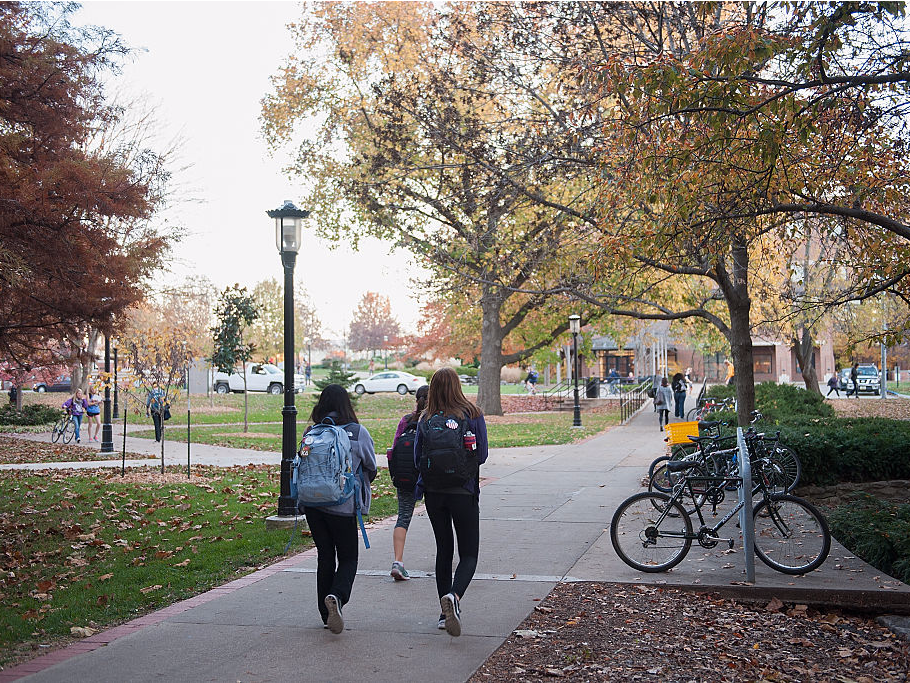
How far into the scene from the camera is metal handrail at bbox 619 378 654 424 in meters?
32.0

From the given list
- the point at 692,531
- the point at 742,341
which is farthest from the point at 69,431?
the point at 692,531

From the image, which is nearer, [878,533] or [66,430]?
[878,533]

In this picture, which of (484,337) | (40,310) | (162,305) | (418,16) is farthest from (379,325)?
(40,310)

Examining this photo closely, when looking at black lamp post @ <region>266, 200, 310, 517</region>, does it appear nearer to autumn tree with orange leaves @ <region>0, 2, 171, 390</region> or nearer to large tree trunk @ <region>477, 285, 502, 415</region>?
autumn tree with orange leaves @ <region>0, 2, 171, 390</region>

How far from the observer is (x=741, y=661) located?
5.30m

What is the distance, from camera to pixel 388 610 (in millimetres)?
6422

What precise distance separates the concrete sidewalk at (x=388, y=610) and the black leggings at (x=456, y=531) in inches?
15.2

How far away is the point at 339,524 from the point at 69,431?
21.6m

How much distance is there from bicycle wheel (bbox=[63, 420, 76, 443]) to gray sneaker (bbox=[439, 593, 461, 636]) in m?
20.9

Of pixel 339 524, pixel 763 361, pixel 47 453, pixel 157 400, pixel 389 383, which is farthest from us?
pixel 763 361

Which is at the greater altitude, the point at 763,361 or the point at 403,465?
the point at 763,361

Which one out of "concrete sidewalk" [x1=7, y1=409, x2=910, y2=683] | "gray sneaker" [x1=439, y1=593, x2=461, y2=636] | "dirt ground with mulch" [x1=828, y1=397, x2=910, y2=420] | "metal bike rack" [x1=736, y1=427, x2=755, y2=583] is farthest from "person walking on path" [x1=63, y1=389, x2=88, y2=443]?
"dirt ground with mulch" [x1=828, y1=397, x2=910, y2=420]

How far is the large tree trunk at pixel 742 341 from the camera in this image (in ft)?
43.7

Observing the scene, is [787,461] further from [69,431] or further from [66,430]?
[69,431]
